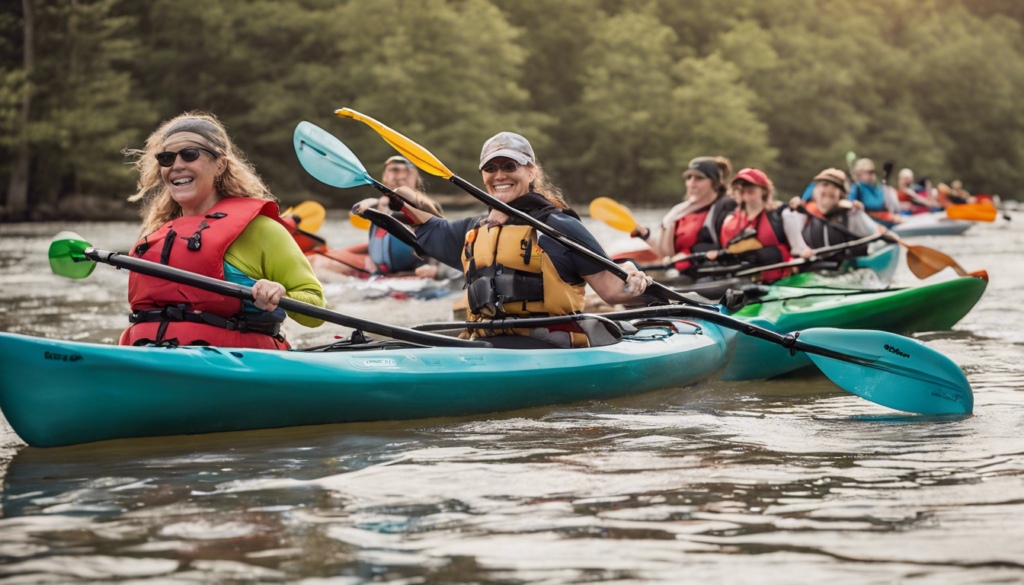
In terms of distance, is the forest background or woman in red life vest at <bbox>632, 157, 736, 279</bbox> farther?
the forest background

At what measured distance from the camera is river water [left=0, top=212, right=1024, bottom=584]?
2.37 metres

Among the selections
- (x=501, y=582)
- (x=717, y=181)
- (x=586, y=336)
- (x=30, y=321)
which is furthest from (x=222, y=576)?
(x=30, y=321)

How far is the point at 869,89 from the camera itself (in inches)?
1634

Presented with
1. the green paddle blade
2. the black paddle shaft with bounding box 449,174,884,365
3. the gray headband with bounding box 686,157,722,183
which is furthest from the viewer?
the gray headband with bounding box 686,157,722,183

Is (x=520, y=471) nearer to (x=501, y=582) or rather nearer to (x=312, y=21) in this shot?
(x=501, y=582)

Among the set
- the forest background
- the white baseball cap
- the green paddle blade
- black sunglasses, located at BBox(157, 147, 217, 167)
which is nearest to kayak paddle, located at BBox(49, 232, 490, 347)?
the green paddle blade

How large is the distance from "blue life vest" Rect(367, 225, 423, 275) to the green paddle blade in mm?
4731

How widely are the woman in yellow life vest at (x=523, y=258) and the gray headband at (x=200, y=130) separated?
0.98 metres

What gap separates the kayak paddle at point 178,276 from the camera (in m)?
3.28

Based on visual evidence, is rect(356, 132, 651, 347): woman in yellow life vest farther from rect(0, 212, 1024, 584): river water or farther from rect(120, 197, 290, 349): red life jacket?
rect(120, 197, 290, 349): red life jacket

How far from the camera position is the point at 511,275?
13.3 ft

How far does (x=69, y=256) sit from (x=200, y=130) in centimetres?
59

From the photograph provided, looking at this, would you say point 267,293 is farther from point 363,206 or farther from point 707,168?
point 707,168

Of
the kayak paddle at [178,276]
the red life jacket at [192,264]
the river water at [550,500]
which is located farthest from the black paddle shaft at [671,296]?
the red life jacket at [192,264]
